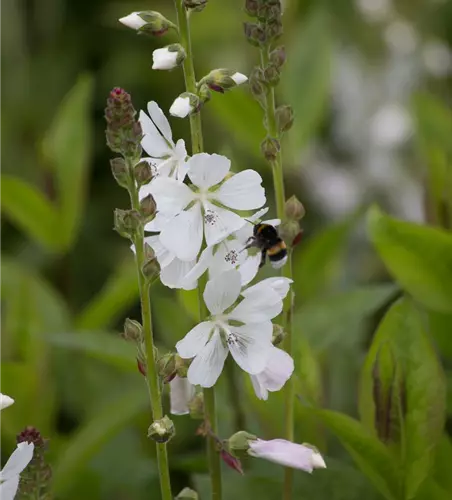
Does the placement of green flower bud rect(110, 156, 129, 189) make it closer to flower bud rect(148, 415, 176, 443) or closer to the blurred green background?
flower bud rect(148, 415, 176, 443)

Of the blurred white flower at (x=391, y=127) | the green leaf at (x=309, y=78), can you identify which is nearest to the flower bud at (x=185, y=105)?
the green leaf at (x=309, y=78)

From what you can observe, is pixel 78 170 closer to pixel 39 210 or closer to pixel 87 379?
pixel 39 210

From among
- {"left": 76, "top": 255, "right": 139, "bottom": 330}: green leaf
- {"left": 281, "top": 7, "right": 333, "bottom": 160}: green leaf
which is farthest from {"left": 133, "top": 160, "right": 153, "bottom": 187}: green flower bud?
{"left": 281, "top": 7, "right": 333, "bottom": 160}: green leaf

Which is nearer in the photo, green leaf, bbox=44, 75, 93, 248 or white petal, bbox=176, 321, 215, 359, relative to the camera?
white petal, bbox=176, 321, 215, 359

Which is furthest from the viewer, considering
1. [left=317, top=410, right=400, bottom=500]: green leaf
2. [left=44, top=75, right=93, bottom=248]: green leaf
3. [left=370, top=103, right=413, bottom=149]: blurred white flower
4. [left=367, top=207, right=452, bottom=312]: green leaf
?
[left=370, top=103, right=413, bottom=149]: blurred white flower

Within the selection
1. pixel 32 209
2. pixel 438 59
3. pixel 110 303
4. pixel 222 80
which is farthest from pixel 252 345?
pixel 438 59

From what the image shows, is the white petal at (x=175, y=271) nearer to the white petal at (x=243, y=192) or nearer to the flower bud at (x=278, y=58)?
the white petal at (x=243, y=192)
